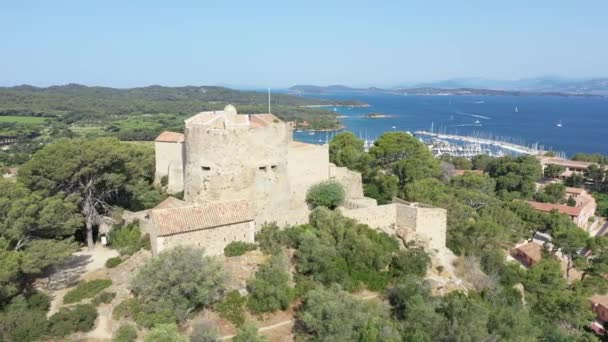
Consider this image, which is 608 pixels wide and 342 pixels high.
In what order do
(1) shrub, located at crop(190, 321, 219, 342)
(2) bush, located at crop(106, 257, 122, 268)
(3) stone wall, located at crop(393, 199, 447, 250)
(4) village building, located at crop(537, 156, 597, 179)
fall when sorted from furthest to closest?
(4) village building, located at crop(537, 156, 597, 179)
(3) stone wall, located at crop(393, 199, 447, 250)
(2) bush, located at crop(106, 257, 122, 268)
(1) shrub, located at crop(190, 321, 219, 342)

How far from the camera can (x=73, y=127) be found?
115m


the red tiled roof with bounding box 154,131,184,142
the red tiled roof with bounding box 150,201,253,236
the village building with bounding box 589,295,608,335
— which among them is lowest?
the village building with bounding box 589,295,608,335

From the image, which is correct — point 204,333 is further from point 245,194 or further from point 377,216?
point 377,216

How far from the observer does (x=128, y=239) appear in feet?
77.7

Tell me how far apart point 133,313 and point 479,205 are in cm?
2848

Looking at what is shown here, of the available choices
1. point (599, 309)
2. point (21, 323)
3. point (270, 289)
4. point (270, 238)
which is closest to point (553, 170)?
point (599, 309)

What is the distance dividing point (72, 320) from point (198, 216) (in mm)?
6165

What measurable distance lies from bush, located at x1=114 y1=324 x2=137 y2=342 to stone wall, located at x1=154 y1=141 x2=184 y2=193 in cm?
1320

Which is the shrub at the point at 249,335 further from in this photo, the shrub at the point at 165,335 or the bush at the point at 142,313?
the bush at the point at 142,313

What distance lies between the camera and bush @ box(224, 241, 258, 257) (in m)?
21.6

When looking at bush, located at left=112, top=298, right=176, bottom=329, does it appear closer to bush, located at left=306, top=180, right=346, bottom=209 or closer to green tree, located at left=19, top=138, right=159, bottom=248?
green tree, located at left=19, top=138, right=159, bottom=248

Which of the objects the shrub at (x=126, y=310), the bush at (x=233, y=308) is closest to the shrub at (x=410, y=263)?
the bush at (x=233, y=308)

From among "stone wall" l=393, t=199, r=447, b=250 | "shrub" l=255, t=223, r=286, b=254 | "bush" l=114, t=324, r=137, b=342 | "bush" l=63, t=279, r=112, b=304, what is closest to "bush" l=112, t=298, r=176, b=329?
"bush" l=114, t=324, r=137, b=342

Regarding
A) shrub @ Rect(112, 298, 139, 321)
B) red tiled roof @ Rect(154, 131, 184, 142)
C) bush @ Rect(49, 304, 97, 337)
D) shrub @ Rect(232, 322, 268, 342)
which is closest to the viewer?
shrub @ Rect(232, 322, 268, 342)
